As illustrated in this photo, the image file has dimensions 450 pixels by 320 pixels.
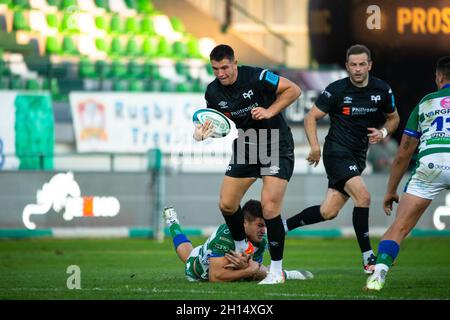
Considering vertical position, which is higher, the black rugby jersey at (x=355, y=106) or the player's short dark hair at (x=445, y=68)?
the player's short dark hair at (x=445, y=68)

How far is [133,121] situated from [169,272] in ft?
36.4

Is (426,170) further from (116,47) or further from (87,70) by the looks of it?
(116,47)

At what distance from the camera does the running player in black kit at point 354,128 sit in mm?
11437

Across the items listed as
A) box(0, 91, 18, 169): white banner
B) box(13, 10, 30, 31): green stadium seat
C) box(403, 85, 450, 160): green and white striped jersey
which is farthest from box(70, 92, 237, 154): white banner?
box(403, 85, 450, 160): green and white striped jersey

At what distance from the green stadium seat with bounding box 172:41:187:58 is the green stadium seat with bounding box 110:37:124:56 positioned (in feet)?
4.23

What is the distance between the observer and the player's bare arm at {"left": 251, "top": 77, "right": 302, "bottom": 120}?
10.0 metres

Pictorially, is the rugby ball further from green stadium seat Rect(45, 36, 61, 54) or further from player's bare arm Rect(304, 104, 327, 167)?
green stadium seat Rect(45, 36, 61, 54)

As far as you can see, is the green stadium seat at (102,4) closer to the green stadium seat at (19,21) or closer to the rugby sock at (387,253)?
the green stadium seat at (19,21)

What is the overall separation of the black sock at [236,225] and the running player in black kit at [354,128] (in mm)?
1399

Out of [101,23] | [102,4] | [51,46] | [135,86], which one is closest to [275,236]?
[135,86]

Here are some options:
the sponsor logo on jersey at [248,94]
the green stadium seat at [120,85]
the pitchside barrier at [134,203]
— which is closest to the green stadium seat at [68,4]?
the green stadium seat at [120,85]
